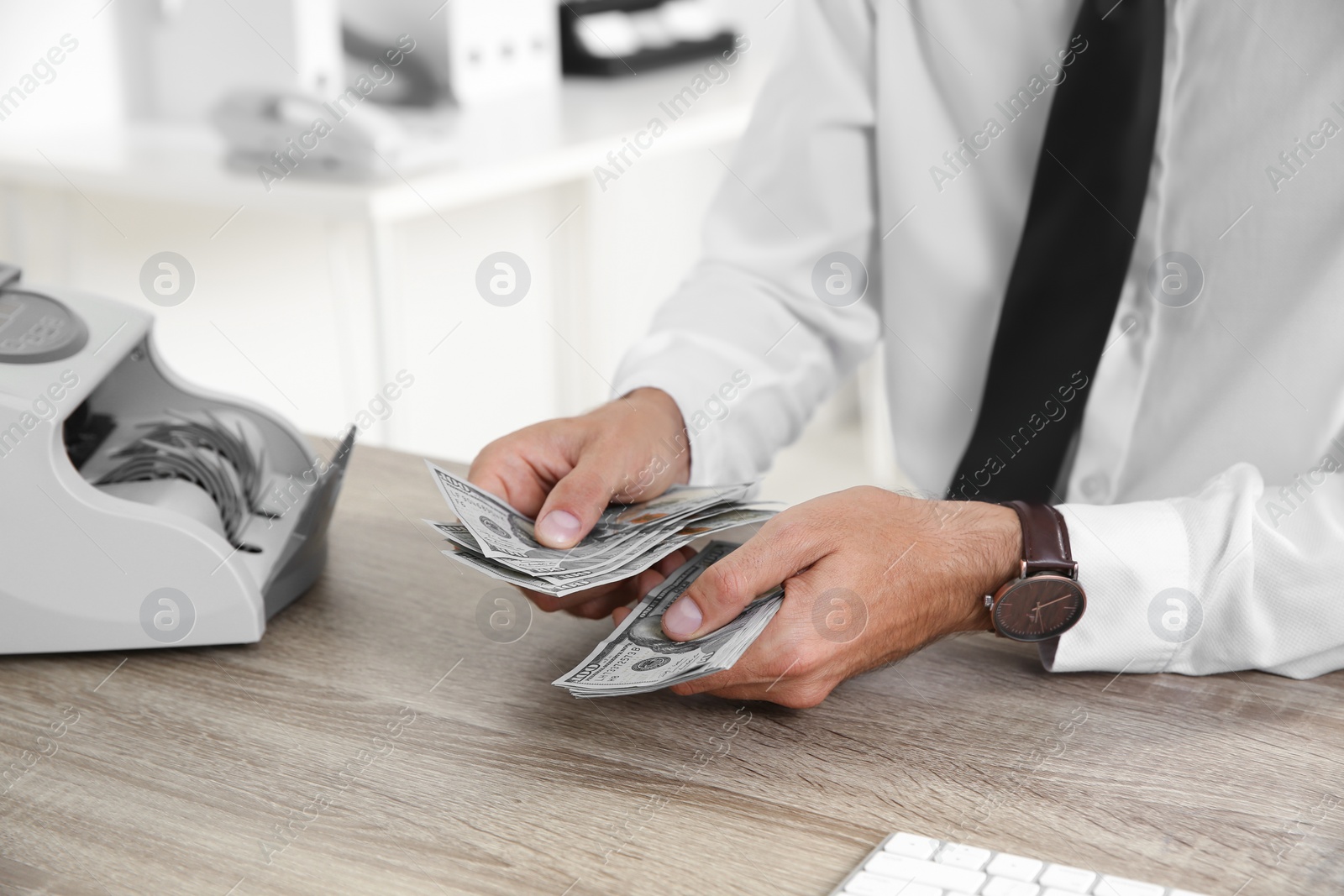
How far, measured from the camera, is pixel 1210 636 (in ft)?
2.88

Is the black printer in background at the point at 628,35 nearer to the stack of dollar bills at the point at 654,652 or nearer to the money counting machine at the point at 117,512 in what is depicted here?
the money counting machine at the point at 117,512

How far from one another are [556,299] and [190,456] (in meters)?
2.68

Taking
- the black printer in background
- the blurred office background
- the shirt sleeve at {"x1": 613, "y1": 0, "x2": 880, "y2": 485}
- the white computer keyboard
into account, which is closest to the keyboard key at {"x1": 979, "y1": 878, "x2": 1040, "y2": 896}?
the white computer keyboard

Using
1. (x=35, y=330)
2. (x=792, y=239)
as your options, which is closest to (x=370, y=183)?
(x=792, y=239)

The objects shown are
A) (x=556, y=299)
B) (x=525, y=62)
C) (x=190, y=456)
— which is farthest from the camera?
(x=556, y=299)

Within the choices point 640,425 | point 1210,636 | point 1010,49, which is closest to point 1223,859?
point 1210,636

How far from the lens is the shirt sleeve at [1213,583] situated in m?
0.87

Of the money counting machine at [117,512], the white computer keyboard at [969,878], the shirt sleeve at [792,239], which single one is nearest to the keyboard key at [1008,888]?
the white computer keyboard at [969,878]

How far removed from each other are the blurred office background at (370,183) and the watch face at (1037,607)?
1634 mm

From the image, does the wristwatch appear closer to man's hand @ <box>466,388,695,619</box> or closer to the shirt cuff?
the shirt cuff

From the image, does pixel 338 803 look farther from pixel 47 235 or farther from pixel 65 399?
pixel 47 235

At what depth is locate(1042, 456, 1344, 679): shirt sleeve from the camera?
872 millimetres

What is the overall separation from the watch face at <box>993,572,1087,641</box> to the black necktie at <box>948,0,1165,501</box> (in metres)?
0.38

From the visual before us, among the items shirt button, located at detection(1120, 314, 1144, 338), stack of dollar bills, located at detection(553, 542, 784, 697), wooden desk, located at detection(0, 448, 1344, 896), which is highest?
shirt button, located at detection(1120, 314, 1144, 338)
